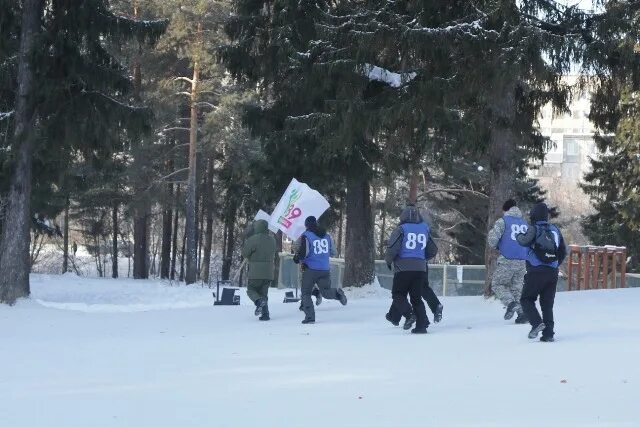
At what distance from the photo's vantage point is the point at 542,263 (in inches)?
457

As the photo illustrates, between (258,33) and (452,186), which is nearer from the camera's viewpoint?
(258,33)

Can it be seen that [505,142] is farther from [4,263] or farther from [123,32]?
[4,263]

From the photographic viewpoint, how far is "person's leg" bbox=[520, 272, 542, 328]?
38.2ft

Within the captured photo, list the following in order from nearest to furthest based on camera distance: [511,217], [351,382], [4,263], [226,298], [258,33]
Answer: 1. [351,382]
2. [511,217]
3. [4,263]
4. [226,298]
5. [258,33]

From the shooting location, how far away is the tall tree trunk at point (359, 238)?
2423 centimetres

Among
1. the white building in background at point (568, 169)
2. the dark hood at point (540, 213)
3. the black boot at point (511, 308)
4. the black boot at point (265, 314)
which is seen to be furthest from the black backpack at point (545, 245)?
the white building in background at point (568, 169)

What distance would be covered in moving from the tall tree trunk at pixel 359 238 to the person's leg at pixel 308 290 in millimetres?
8437

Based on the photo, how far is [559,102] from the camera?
18.7 meters

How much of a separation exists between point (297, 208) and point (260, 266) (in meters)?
3.12

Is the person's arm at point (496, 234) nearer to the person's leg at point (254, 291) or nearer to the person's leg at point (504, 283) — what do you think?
the person's leg at point (504, 283)

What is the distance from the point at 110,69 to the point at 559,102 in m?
8.74

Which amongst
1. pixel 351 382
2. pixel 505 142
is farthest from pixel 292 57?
pixel 351 382

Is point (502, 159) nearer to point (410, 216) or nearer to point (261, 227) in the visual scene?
point (261, 227)

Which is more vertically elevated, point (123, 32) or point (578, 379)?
point (123, 32)
